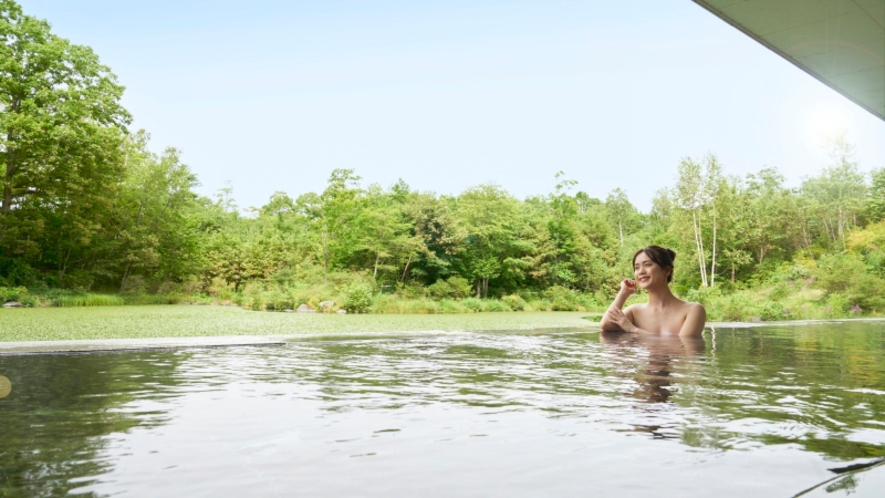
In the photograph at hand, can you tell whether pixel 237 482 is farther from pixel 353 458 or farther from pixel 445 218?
pixel 445 218

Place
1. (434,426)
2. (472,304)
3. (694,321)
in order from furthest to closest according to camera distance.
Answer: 1. (472,304)
2. (694,321)
3. (434,426)

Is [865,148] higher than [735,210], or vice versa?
[865,148]

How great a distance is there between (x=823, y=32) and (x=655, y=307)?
3.04 meters

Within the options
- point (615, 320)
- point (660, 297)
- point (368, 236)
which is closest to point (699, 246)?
point (368, 236)

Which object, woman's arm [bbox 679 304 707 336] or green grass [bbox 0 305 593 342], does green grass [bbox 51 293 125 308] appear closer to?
green grass [bbox 0 305 593 342]

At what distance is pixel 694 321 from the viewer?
257 inches

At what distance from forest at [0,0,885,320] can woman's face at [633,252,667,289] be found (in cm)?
1176

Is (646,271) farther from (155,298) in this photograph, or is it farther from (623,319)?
(155,298)

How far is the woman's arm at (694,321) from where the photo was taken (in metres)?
6.48

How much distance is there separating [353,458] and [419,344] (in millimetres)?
4796

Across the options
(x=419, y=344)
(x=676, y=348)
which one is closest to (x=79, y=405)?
(x=419, y=344)

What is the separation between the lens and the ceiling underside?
4.68 metres

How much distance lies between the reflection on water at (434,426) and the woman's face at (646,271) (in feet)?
4.01

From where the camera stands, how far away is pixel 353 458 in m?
1.94
